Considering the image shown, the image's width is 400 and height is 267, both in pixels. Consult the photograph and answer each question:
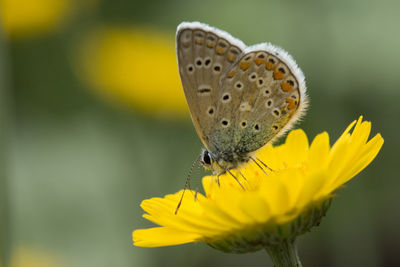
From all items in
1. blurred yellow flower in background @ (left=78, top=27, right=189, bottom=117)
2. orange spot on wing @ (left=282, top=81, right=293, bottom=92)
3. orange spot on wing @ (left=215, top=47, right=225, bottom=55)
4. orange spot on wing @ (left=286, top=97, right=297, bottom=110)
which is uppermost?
blurred yellow flower in background @ (left=78, top=27, right=189, bottom=117)

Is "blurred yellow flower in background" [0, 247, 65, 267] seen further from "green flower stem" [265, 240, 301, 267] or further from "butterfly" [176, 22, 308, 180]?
"green flower stem" [265, 240, 301, 267]

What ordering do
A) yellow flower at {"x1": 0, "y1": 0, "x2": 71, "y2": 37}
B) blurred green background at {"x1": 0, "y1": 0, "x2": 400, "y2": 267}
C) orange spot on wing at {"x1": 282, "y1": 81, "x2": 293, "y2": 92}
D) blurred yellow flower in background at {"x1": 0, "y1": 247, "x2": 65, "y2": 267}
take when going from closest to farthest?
orange spot on wing at {"x1": 282, "y1": 81, "x2": 293, "y2": 92} → blurred yellow flower in background at {"x1": 0, "y1": 247, "x2": 65, "y2": 267} → blurred green background at {"x1": 0, "y1": 0, "x2": 400, "y2": 267} → yellow flower at {"x1": 0, "y1": 0, "x2": 71, "y2": 37}

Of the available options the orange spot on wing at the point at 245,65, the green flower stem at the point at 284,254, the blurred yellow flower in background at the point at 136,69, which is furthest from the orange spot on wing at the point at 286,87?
the blurred yellow flower in background at the point at 136,69

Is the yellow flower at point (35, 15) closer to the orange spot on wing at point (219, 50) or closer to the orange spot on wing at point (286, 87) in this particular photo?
the orange spot on wing at point (219, 50)

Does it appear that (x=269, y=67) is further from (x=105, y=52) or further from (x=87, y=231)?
(x=105, y=52)

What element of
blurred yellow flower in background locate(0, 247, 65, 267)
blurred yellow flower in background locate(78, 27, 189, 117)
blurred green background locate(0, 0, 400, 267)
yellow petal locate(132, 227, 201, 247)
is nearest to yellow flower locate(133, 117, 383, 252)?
yellow petal locate(132, 227, 201, 247)

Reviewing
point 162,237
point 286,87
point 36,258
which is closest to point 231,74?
point 286,87

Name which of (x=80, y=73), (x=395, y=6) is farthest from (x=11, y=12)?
(x=395, y=6)
